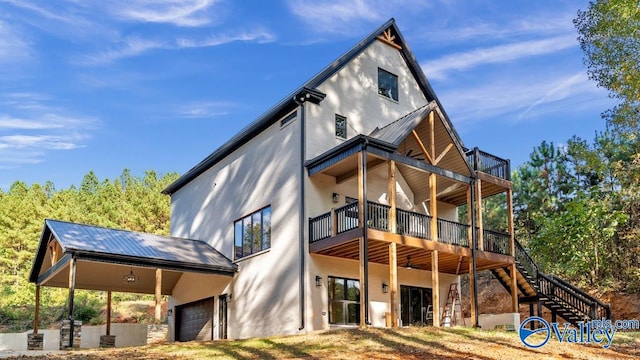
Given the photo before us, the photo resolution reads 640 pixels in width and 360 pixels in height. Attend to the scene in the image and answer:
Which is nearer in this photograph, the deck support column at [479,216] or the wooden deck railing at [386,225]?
the wooden deck railing at [386,225]

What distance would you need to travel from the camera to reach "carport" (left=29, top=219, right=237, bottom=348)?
18.5 metres

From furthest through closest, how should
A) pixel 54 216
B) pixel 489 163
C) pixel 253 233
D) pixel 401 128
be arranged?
1. pixel 54 216
2. pixel 489 163
3. pixel 253 233
4. pixel 401 128

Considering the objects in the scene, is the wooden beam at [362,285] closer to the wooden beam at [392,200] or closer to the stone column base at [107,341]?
the wooden beam at [392,200]

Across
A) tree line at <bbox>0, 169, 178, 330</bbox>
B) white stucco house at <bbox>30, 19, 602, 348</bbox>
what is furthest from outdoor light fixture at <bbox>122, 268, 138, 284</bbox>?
tree line at <bbox>0, 169, 178, 330</bbox>

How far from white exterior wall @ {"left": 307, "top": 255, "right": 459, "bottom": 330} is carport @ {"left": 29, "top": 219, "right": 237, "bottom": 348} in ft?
14.0

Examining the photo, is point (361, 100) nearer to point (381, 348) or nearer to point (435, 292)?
point (435, 292)

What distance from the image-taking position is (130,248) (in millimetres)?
19906

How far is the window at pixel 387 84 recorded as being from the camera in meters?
22.6

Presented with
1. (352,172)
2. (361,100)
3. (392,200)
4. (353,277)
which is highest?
(361,100)

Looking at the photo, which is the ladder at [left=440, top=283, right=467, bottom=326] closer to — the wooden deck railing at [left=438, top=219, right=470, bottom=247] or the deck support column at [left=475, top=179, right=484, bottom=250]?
the deck support column at [left=475, top=179, right=484, bottom=250]

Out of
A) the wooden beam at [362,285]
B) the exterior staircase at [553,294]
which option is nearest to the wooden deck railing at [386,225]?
the wooden beam at [362,285]

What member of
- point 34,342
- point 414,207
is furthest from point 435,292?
point 34,342

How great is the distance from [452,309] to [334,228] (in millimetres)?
6797

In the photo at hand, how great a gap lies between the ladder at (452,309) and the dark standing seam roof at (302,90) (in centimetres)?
555
